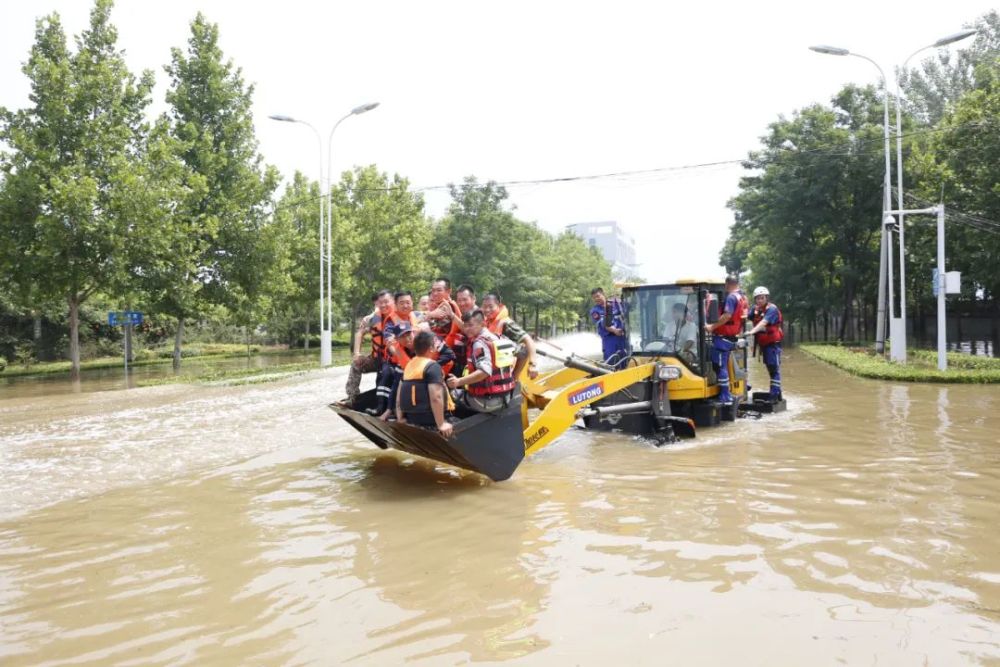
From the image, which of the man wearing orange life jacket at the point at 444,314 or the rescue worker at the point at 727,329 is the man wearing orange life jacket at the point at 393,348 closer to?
the man wearing orange life jacket at the point at 444,314

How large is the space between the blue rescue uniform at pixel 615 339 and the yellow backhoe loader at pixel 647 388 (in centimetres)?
13

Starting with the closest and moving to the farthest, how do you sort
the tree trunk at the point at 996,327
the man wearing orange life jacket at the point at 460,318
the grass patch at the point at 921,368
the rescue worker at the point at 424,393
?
1. the rescue worker at the point at 424,393
2. the man wearing orange life jacket at the point at 460,318
3. the grass patch at the point at 921,368
4. the tree trunk at the point at 996,327

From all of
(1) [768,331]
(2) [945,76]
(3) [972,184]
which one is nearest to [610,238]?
(2) [945,76]

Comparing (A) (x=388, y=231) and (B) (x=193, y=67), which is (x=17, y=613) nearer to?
(B) (x=193, y=67)

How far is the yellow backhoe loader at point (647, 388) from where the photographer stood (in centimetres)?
841

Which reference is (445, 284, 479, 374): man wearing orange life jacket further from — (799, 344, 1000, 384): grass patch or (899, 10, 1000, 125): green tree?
(899, 10, 1000, 125): green tree

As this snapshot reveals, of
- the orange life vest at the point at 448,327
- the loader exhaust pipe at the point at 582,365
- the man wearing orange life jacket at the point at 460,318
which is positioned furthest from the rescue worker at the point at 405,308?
the loader exhaust pipe at the point at 582,365

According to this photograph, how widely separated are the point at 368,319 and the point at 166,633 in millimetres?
4943

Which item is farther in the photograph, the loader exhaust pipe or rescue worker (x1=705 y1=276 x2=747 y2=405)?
rescue worker (x1=705 y1=276 x2=747 y2=405)

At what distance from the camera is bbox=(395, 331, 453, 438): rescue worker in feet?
22.7

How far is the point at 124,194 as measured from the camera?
845 inches

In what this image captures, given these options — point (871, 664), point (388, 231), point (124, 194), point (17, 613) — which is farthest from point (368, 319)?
point (388, 231)

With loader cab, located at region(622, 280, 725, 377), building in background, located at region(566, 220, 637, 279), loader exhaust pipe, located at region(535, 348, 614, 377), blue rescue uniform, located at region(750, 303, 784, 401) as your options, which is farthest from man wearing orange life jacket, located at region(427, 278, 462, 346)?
building in background, located at region(566, 220, 637, 279)

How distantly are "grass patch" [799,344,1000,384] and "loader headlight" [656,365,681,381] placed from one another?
10370 millimetres
